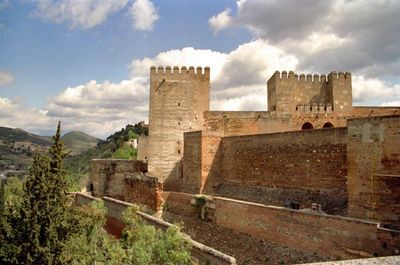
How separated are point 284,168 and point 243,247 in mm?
3340

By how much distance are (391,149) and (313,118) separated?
479 inches

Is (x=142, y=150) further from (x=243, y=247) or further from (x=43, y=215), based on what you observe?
(x=43, y=215)

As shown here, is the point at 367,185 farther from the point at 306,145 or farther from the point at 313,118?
the point at 313,118

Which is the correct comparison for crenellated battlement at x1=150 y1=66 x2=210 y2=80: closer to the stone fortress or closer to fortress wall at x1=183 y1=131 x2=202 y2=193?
the stone fortress

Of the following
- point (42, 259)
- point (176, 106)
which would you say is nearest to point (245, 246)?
point (42, 259)

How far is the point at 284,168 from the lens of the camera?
13.3 meters

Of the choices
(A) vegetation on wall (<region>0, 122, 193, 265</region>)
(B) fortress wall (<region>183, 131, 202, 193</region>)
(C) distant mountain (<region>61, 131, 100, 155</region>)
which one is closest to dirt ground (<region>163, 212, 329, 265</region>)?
(B) fortress wall (<region>183, 131, 202, 193</region>)

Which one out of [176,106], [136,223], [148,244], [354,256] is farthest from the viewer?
[176,106]

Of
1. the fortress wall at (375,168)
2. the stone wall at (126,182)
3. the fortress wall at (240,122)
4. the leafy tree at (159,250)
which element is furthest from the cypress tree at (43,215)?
the fortress wall at (240,122)

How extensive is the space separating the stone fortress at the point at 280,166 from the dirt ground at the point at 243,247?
0.65ft

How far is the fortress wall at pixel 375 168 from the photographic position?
8477 mm

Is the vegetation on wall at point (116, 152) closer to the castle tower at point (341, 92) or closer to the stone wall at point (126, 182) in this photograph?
the stone wall at point (126, 182)

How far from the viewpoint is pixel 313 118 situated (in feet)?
67.7

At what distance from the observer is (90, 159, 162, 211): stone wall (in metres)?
15.6
